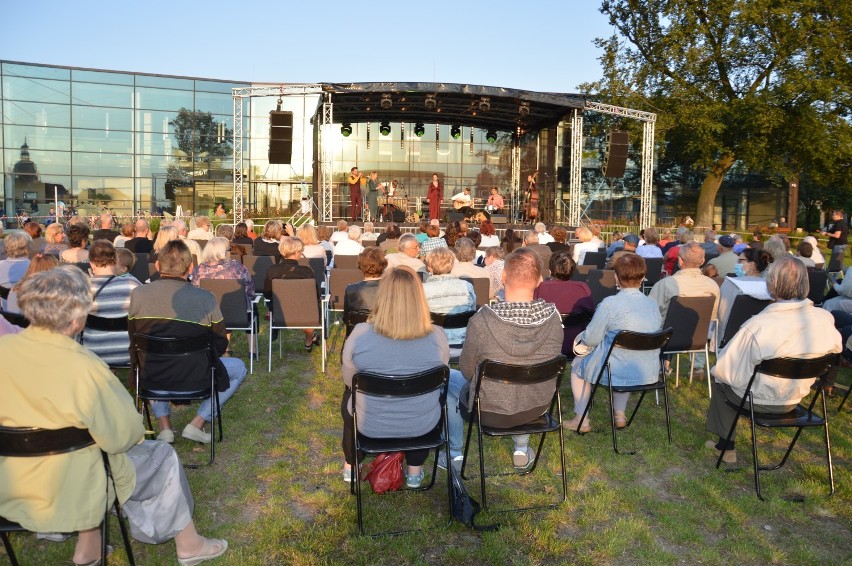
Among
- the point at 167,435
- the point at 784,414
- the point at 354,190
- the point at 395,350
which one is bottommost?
the point at 167,435

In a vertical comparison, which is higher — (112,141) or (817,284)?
(112,141)

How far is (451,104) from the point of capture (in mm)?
18469

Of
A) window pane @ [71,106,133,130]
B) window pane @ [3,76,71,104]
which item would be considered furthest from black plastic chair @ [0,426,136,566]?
window pane @ [3,76,71,104]

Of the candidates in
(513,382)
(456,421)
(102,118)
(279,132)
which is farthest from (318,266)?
(102,118)

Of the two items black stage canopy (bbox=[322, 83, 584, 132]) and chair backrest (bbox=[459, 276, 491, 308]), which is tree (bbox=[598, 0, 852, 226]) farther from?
chair backrest (bbox=[459, 276, 491, 308])

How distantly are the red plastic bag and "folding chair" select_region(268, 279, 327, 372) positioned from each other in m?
2.61

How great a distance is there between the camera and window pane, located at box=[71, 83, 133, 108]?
26109 mm

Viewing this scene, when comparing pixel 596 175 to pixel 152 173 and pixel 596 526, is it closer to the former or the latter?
pixel 152 173

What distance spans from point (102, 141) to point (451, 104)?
15.8 m

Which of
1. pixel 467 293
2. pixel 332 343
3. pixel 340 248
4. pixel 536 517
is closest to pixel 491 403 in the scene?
pixel 536 517

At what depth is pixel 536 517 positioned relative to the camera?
3.40 m

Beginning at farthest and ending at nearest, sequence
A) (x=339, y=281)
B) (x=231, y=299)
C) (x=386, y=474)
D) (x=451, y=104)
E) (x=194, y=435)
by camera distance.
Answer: (x=451, y=104), (x=339, y=281), (x=231, y=299), (x=194, y=435), (x=386, y=474)

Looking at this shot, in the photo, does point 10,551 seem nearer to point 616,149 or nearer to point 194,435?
point 194,435

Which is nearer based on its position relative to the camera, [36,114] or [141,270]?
[141,270]
